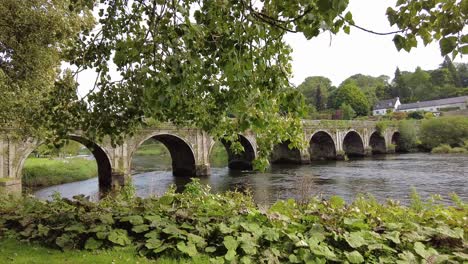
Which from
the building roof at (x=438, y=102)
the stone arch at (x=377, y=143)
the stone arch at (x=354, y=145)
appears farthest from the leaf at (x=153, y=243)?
the building roof at (x=438, y=102)

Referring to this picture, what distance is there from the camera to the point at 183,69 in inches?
145

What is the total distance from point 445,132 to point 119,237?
57.4m

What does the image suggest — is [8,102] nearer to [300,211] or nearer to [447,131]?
[300,211]

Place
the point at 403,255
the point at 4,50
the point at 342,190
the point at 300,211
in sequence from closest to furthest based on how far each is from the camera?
the point at 403,255 → the point at 300,211 → the point at 4,50 → the point at 342,190

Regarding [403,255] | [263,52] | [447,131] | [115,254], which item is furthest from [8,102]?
[447,131]

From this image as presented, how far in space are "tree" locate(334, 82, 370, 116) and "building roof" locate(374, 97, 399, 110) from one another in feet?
28.3

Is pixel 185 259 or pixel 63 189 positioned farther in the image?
pixel 63 189

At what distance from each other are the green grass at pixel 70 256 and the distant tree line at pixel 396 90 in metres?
82.4

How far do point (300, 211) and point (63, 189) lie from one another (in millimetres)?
24556

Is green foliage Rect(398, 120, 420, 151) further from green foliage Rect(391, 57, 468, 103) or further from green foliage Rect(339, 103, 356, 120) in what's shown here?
green foliage Rect(391, 57, 468, 103)

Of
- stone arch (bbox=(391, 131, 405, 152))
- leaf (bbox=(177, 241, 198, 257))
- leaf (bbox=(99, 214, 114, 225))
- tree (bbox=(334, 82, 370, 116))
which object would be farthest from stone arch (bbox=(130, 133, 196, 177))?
tree (bbox=(334, 82, 370, 116))

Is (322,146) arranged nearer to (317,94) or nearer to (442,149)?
(442,149)

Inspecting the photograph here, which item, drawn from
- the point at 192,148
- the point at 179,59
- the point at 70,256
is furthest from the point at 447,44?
the point at 192,148

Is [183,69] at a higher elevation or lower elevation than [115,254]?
higher
